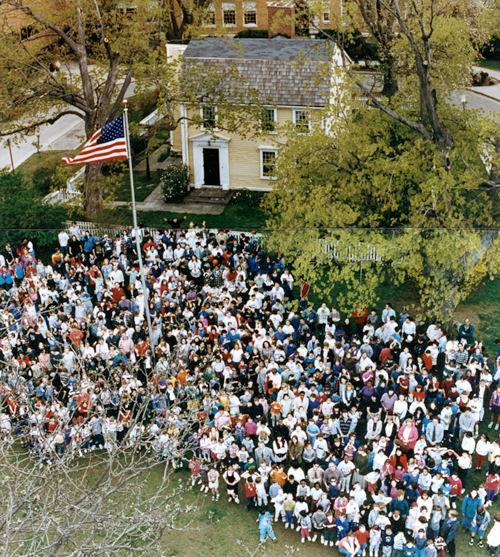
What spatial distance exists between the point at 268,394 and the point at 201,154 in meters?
17.9

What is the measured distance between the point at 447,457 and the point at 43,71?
21.8 meters

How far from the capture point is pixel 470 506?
16766 millimetres

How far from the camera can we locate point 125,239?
28.0m

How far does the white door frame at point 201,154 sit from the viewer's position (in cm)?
3503

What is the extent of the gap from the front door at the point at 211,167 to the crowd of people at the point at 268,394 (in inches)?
412

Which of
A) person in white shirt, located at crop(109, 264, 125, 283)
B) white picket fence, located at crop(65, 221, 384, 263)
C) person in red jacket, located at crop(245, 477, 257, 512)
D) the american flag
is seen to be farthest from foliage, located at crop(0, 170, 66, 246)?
person in red jacket, located at crop(245, 477, 257, 512)

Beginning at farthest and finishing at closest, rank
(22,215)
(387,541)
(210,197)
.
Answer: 1. (210,197)
2. (22,215)
3. (387,541)

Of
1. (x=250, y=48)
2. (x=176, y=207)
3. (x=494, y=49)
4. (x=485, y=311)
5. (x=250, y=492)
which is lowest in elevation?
(x=250, y=492)

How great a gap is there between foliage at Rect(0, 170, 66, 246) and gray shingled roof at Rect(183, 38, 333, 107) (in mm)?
9260

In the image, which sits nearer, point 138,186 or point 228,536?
point 228,536

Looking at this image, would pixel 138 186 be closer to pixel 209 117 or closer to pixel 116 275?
pixel 209 117

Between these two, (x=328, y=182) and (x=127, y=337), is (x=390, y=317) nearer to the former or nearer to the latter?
(x=328, y=182)

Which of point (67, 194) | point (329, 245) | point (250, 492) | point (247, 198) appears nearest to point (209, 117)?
point (247, 198)

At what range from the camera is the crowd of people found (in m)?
16.9
